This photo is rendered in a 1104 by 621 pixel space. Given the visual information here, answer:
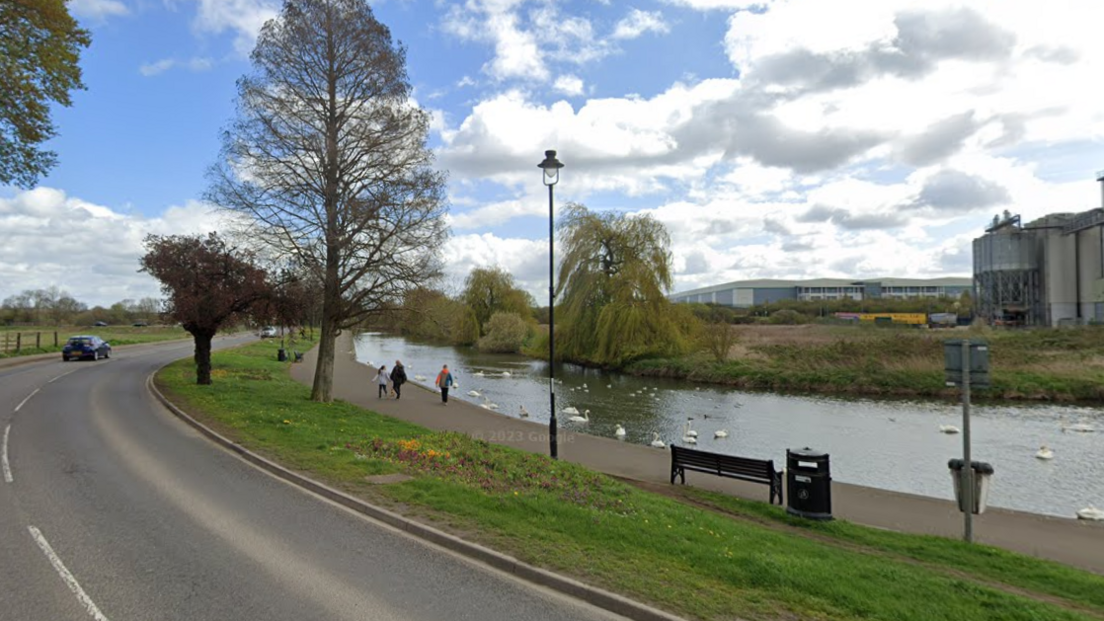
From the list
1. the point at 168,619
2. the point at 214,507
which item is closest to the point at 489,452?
the point at 214,507

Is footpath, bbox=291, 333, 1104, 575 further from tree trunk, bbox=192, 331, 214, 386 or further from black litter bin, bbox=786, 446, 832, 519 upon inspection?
tree trunk, bbox=192, 331, 214, 386

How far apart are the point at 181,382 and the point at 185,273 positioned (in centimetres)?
415

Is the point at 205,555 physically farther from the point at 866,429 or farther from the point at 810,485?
the point at 866,429

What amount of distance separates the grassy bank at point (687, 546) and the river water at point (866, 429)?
22.1ft

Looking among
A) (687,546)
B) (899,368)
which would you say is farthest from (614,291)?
(687,546)

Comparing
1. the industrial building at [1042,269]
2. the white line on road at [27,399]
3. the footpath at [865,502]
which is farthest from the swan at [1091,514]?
the industrial building at [1042,269]

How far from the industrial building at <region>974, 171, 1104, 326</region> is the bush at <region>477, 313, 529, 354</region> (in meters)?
56.7

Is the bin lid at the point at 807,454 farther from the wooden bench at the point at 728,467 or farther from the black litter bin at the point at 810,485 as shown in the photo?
the wooden bench at the point at 728,467

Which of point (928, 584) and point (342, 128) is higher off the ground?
point (342, 128)

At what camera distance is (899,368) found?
3300 centimetres

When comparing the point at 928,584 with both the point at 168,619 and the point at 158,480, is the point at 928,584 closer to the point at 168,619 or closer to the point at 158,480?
the point at 168,619

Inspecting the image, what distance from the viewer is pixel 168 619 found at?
490cm

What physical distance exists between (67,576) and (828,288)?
582ft

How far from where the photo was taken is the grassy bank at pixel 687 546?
17.8 ft
